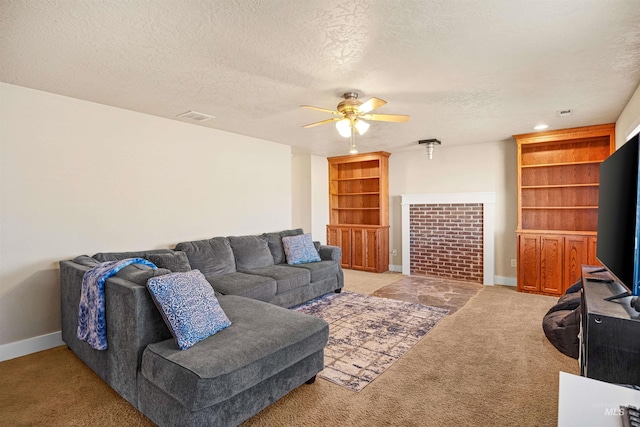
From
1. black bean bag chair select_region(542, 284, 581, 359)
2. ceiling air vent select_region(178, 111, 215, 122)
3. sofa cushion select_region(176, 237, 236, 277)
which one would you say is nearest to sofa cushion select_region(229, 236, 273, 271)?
sofa cushion select_region(176, 237, 236, 277)

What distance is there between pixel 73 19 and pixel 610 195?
11.6 feet

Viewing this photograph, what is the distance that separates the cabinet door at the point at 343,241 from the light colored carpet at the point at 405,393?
3.51 meters

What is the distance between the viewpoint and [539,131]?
4605 mm

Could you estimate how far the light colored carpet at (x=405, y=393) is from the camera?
78.7 inches

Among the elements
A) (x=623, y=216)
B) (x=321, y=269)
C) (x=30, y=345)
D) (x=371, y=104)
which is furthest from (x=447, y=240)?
(x=30, y=345)

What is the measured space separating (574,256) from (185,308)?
4.82 m

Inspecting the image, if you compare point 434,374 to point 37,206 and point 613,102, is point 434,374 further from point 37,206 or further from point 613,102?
point 37,206

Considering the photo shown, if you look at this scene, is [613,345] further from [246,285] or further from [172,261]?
[172,261]

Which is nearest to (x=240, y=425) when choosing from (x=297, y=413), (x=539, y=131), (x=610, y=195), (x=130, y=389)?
(x=297, y=413)

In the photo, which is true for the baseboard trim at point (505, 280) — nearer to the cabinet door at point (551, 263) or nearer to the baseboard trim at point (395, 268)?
the cabinet door at point (551, 263)

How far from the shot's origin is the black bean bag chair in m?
2.72

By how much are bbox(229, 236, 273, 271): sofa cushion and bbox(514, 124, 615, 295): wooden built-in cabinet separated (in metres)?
3.64

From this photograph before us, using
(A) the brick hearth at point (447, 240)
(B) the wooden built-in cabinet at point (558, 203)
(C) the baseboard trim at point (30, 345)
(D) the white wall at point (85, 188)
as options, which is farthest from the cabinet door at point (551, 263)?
(C) the baseboard trim at point (30, 345)

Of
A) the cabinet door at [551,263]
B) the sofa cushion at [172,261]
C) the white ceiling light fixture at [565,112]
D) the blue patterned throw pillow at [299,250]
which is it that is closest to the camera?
the sofa cushion at [172,261]
